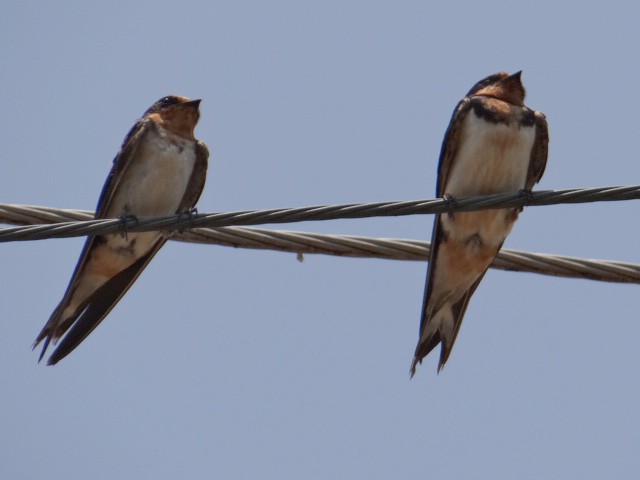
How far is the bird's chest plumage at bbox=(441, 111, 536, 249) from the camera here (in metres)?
6.33

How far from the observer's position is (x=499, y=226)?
6.43 m

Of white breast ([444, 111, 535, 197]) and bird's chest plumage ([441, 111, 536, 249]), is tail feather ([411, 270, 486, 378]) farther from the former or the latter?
white breast ([444, 111, 535, 197])

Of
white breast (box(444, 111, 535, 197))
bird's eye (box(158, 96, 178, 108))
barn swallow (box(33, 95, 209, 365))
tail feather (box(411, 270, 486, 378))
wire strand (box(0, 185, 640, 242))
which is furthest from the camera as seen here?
bird's eye (box(158, 96, 178, 108))

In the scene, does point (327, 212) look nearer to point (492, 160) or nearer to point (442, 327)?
point (492, 160)

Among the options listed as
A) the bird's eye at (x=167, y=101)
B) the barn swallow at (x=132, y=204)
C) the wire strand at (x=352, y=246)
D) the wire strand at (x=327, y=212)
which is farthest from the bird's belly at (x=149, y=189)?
the wire strand at (x=327, y=212)

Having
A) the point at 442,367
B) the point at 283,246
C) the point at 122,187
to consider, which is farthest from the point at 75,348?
the point at 442,367

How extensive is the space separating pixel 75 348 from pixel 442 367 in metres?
1.80

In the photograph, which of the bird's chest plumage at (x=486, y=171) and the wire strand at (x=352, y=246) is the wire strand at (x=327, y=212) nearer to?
the wire strand at (x=352, y=246)

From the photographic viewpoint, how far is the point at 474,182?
634 centimetres

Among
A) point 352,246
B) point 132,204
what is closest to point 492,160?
point 352,246

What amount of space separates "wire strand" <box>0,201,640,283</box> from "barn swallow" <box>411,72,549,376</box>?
1.83 ft

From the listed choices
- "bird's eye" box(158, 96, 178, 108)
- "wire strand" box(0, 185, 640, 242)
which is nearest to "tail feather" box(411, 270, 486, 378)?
"wire strand" box(0, 185, 640, 242)

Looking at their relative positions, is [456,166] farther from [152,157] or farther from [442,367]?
[152,157]

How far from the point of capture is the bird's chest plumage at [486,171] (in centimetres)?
633
